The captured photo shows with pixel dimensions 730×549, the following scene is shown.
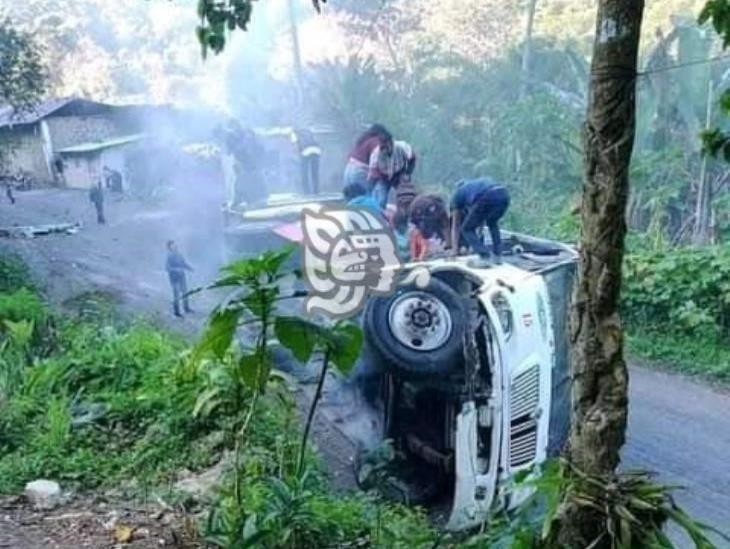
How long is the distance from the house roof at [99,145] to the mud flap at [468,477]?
86.5ft

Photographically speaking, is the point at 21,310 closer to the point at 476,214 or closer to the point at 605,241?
the point at 476,214

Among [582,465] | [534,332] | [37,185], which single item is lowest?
[37,185]

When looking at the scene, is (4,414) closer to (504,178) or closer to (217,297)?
(217,297)

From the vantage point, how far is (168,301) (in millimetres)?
14180

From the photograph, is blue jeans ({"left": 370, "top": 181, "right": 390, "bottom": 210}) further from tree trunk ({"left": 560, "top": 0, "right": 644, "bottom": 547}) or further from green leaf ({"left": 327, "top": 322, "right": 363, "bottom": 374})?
tree trunk ({"left": 560, "top": 0, "right": 644, "bottom": 547})

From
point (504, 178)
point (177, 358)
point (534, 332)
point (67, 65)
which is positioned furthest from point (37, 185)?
point (534, 332)

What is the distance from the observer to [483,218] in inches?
269

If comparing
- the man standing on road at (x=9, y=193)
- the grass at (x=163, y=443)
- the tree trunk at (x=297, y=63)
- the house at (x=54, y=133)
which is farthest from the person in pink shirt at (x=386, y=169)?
the house at (x=54, y=133)

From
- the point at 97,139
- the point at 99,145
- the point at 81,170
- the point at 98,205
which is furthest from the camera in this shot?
the point at 97,139

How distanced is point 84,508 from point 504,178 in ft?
50.3

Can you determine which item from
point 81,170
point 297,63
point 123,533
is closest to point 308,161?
point 297,63

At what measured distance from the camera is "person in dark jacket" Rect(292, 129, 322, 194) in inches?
578

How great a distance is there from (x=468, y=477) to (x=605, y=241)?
3.61 m

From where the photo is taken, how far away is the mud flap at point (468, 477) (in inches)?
219
